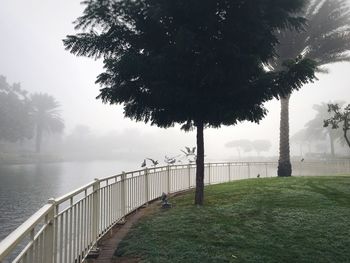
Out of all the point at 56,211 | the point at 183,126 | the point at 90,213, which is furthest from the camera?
the point at 183,126

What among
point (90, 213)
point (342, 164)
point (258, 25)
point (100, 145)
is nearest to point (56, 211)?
point (90, 213)

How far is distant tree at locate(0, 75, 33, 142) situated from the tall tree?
6943 centimetres

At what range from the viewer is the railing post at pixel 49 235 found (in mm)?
3338

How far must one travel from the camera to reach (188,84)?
9148 millimetres

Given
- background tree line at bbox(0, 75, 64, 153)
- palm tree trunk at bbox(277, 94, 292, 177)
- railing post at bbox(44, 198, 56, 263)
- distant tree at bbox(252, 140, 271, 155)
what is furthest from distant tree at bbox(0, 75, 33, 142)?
distant tree at bbox(252, 140, 271, 155)

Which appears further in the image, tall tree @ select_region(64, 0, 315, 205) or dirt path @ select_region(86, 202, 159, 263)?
tall tree @ select_region(64, 0, 315, 205)

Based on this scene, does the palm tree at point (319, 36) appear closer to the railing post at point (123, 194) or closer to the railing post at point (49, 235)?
the railing post at point (123, 194)

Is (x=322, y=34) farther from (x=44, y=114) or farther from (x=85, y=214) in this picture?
(x=44, y=114)

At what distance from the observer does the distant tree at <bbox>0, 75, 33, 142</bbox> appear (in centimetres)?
7050

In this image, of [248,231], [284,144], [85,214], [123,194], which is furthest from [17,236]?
[284,144]

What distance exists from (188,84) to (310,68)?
3.09 meters

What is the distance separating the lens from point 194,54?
8867 millimetres

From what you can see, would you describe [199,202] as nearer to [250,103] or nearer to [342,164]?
[250,103]

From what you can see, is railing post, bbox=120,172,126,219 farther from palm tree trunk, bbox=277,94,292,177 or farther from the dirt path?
palm tree trunk, bbox=277,94,292,177
